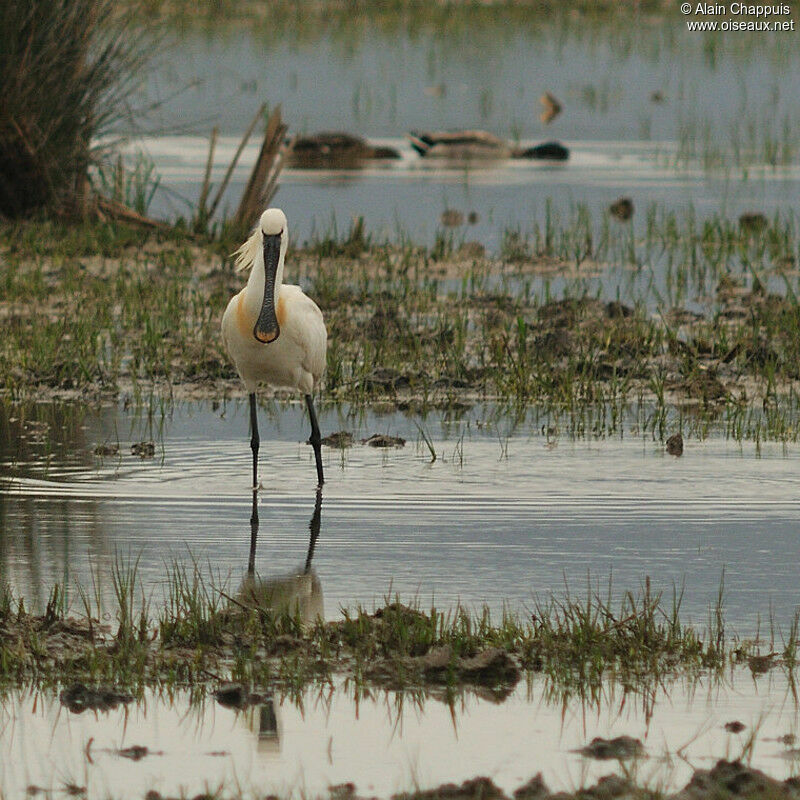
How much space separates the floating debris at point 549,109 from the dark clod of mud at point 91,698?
86.3 ft

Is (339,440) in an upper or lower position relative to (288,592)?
upper

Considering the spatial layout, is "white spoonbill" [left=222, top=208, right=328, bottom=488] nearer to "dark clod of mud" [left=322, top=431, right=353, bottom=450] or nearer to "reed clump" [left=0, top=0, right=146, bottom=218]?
"dark clod of mud" [left=322, top=431, right=353, bottom=450]

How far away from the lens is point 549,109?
31.8 metres

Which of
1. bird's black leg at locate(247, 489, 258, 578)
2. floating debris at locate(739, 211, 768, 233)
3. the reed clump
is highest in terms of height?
the reed clump

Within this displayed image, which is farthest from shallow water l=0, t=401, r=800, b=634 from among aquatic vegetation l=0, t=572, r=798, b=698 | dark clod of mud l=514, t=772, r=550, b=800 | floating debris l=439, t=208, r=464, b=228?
floating debris l=439, t=208, r=464, b=228

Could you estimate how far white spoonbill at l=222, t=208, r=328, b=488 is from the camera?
31.0 feet

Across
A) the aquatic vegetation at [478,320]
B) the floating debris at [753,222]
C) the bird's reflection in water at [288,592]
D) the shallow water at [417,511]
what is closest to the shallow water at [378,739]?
the bird's reflection in water at [288,592]

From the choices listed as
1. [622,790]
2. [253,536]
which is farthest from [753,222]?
[622,790]

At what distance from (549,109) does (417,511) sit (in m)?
24.1

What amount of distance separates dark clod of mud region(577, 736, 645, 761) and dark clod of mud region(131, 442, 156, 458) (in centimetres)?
474

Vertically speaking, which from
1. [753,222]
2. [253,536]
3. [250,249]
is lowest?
[253,536]

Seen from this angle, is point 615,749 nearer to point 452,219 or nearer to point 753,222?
point 753,222

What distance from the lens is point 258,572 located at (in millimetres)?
7328

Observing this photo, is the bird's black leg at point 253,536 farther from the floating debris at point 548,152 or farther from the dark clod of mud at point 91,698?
the floating debris at point 548,152
